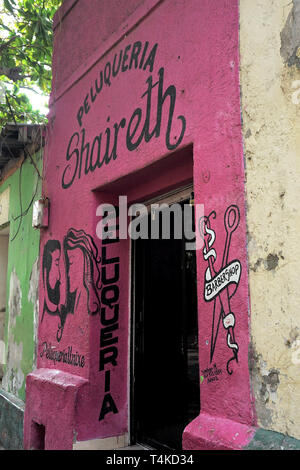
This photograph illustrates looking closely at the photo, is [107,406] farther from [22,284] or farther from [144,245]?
[22,284]

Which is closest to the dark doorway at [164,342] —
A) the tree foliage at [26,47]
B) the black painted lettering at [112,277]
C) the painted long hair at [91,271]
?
the black painted lettering at [112,277]

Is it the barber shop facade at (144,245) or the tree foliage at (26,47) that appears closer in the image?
the barber shop facade at (144,245)

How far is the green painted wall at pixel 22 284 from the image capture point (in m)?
5.26

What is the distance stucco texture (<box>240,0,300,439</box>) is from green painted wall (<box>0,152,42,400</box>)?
344 cm

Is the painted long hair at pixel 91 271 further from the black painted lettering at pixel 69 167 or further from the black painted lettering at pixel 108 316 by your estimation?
the black painted lettering at pixel 69 167

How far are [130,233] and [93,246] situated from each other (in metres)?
0.41

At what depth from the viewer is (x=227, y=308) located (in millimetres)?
2512

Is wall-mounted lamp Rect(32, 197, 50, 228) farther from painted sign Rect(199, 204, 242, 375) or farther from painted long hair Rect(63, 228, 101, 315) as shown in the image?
painted sign Rect(199, 204, 242, 375)

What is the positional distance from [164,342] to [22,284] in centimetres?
261

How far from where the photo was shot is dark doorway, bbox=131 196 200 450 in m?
3.60

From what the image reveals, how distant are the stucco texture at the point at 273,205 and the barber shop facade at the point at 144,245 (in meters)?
0.09

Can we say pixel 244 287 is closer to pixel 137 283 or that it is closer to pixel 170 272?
pixel 170 272

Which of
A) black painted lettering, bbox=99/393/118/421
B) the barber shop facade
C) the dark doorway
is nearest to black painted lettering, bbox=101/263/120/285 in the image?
the barber shop facade
